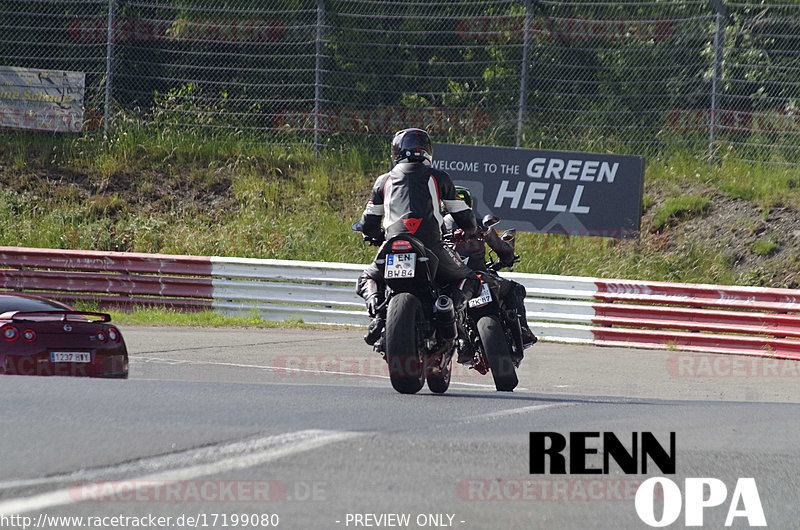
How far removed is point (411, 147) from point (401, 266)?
103cm

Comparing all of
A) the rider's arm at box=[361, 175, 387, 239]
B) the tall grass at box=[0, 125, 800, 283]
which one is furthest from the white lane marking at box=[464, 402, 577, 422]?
the tall grass at box=[0, 125, 800, 283]

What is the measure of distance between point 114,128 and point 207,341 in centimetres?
1030

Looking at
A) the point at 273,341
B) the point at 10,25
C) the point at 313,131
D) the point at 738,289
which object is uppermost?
the point at 10,25

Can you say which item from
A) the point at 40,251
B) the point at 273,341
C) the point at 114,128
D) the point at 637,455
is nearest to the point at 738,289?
the point at 273,341

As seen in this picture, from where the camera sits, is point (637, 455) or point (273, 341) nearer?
point (637, 455)

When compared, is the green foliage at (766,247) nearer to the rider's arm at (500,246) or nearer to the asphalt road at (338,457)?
the rider's arm at (500,246)

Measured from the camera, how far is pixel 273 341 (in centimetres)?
1438

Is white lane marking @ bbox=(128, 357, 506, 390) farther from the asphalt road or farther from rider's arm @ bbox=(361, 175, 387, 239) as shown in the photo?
the asphalt road

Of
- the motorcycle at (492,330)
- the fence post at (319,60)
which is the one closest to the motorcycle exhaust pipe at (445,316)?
the motorcycle at (492,330)

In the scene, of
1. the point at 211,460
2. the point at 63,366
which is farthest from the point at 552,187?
the point at 211,460

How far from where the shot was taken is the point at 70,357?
360 inches

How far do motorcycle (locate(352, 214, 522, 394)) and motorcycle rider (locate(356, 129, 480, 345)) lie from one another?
0.10 meters

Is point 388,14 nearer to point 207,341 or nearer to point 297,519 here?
point 207,341

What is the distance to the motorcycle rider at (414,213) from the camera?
756cm
